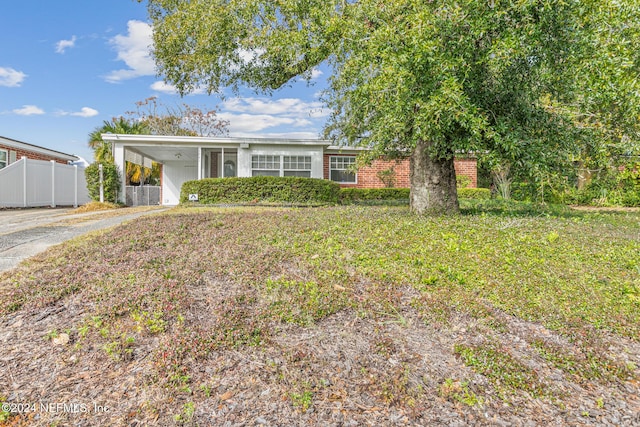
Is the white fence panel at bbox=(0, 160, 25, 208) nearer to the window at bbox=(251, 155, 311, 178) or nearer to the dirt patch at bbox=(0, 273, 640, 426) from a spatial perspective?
the window at bbox=(251, 155, 311, 178)

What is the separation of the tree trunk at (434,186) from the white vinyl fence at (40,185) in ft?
51.2

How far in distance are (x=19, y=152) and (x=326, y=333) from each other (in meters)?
20.5

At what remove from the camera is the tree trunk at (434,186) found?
7.35 metres

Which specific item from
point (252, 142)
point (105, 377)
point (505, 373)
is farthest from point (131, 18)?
point (505, 373)

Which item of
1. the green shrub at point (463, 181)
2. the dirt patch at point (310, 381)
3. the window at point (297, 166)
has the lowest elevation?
the dirt patch at point (310, 381)

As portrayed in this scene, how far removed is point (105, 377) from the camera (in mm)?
2277

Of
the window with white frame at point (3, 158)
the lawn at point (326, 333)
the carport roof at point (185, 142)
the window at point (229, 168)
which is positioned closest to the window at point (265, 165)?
the carport roof at point (185, 142)

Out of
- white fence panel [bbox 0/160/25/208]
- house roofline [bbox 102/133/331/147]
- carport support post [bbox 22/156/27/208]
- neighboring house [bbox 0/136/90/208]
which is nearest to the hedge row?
house roofline [bbox 102/133/331/147]

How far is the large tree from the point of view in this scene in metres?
5.13

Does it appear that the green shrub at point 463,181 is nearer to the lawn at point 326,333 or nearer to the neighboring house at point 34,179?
the lawn at point 326,333

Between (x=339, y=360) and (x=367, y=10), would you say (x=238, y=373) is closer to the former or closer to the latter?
(x=339, y=360)

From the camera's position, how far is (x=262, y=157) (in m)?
15.2

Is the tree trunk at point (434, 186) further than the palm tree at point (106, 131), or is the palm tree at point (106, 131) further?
the palm tree at point (106, 131)

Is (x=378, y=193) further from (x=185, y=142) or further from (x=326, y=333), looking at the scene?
(x=326, y=333)
